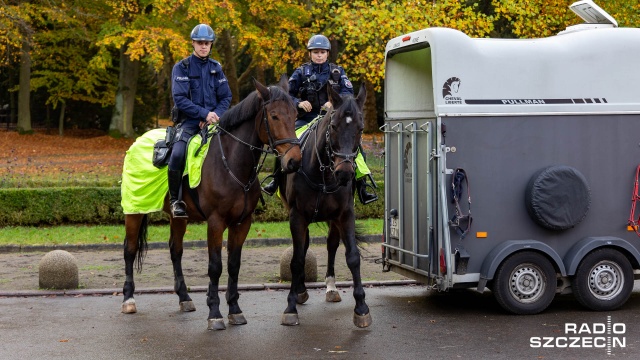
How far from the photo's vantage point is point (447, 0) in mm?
23109

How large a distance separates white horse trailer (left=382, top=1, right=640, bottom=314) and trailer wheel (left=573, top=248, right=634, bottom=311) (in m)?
0.01

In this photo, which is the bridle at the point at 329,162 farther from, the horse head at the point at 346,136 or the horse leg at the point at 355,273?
the horse leg at the point at 355,273

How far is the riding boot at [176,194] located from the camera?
1056cm

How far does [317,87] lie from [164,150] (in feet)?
6.56

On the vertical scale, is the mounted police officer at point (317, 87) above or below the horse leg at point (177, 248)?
above

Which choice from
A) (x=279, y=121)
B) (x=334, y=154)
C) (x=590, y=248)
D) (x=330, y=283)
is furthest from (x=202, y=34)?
(x=590, y=248)

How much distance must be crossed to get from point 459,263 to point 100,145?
3031cm

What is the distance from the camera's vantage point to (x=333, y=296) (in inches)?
454

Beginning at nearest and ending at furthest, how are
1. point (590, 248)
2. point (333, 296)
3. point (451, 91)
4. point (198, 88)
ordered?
point (451, 91)
point (590, 248)
point (198, 88)
point (333, 296)

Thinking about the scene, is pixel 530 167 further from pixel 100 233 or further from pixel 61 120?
pixel 61 120

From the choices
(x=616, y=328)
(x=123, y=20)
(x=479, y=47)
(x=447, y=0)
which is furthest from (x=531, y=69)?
(x=123, y=20)

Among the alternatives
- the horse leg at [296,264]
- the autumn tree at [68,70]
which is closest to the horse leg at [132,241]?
the horse leg at [296,264]

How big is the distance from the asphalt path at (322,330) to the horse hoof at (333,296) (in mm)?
87

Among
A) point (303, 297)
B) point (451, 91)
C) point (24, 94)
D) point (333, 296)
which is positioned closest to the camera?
point (451, 91)
